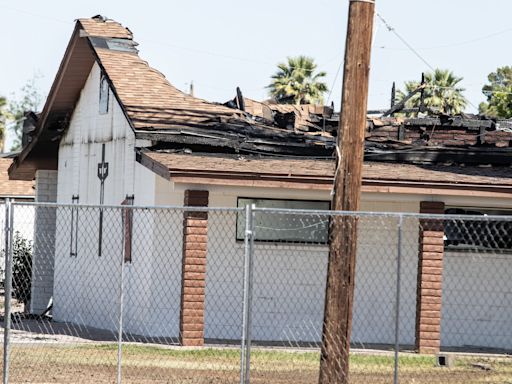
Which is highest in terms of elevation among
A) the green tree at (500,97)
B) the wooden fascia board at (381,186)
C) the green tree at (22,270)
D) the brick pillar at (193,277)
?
the green tree at (500,97)

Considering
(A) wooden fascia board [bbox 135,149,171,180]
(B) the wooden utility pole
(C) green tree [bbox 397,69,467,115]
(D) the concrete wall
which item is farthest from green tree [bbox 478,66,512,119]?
(B) the wooden utility pole

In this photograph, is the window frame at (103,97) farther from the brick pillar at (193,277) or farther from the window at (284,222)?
the brick pillar at (193,277)

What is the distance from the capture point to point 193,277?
18250 mm

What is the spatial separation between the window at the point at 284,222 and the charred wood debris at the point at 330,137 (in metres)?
0.80

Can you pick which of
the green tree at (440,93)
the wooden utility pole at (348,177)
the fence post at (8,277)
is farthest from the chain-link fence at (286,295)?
the green tree at (440,93)

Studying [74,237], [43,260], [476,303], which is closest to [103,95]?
[74,237]

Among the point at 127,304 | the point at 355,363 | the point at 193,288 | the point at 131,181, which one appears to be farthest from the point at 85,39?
the point at 355,363

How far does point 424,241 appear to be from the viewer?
1881 cm

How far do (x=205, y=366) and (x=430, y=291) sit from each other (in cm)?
449

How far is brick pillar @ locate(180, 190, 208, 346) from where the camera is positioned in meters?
18.2

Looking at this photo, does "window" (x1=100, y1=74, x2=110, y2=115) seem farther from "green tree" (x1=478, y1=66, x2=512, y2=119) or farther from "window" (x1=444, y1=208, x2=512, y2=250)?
"green tree" (x1=478, y1=66, x2=512, y2=119)

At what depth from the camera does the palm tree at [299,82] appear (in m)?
64.2

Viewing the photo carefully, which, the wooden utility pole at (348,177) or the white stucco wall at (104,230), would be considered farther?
the white stucco wall at (104,230)

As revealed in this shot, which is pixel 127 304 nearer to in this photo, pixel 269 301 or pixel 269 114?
pixel 269 301
